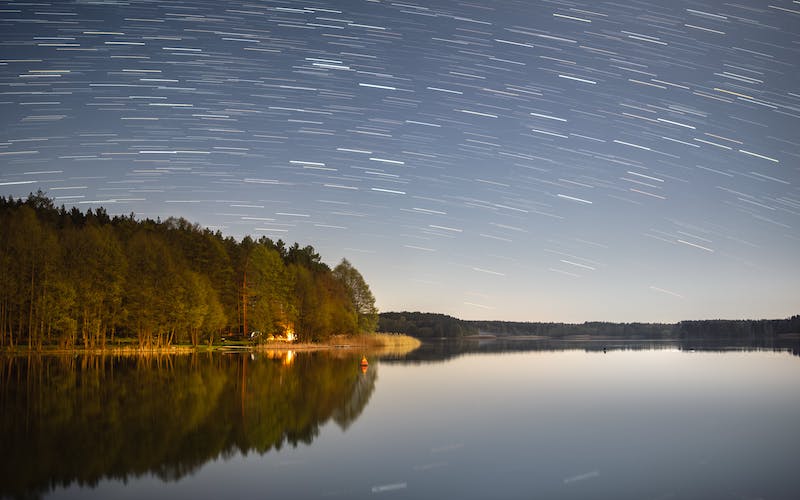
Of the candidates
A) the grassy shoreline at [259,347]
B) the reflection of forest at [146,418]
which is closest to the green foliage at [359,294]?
the grassy shoreline at [259,347]

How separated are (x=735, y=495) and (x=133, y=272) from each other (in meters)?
71.5

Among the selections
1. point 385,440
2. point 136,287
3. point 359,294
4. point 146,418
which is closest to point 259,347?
point 136,287

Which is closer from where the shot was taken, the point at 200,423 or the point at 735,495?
the point at 735,495

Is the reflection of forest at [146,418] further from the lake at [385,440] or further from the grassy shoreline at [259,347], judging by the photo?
the grassy shoreline at [259,347]

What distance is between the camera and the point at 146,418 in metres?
23.7

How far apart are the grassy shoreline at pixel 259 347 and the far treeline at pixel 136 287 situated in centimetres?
137

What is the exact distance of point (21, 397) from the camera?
29031 mm

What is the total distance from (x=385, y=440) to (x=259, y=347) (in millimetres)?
73334

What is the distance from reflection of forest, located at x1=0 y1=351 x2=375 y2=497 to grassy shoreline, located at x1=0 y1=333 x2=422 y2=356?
2637 centimetres

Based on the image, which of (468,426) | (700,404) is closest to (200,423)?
(468,426)

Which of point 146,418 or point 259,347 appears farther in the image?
point 259,347

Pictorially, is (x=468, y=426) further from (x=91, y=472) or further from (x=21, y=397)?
(x=21, y=397)

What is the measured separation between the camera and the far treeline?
2594 inches

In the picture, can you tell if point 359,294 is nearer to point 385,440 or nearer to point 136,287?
point 136,287
